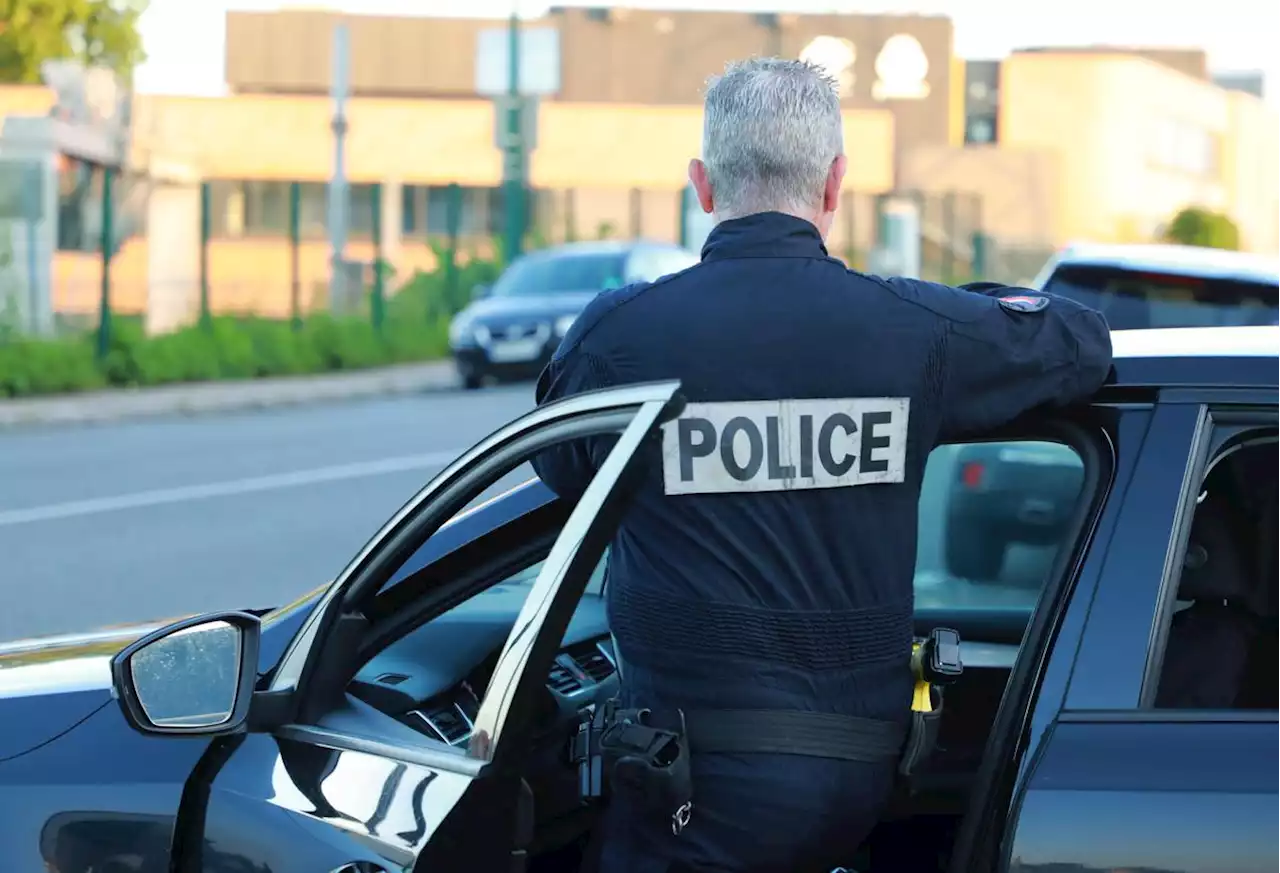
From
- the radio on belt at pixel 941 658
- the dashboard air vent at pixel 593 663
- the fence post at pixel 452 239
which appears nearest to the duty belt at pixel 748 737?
the radio on belt at pixel 941 658

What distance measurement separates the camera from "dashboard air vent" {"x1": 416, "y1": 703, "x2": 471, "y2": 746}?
2717 millimetres

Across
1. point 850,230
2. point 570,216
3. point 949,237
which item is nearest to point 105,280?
point 570,216

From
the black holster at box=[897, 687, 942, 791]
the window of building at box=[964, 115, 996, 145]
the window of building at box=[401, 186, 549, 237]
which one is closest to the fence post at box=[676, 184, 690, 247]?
the window of building at box=[401, 186, 549, 237]

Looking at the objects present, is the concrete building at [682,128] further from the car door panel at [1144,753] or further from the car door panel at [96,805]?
the car door panel at [1144,753]

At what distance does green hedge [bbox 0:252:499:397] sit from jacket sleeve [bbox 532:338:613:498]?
17222mm

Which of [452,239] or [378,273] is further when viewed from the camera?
[452,239]

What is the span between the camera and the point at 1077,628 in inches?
89.0

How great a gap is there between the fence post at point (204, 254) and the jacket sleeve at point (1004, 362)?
814 inches

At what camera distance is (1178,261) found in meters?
6.55

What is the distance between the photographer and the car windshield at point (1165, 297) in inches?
246

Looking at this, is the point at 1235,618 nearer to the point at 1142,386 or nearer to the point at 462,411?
the point at 1142,386

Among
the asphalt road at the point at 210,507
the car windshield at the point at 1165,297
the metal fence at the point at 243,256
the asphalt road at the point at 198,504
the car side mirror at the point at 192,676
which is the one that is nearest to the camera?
the car side mirror at the point at 192,676

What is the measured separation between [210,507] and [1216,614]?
9.51 metres

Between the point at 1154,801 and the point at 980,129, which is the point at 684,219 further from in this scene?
the point at 980,129
